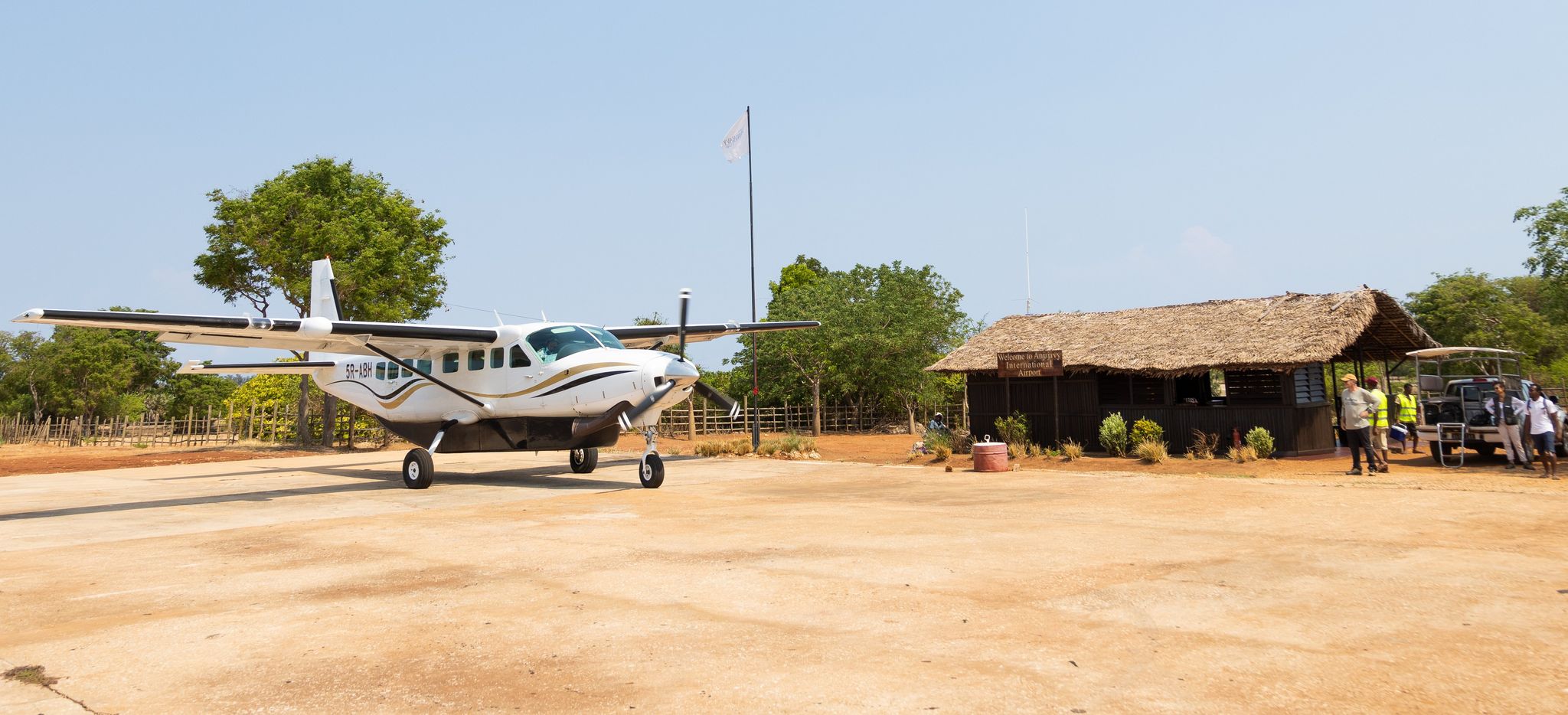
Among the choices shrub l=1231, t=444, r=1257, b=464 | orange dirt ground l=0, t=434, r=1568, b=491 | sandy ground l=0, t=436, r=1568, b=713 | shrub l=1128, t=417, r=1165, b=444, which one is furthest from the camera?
shrub l=1128, t=417, r=1165, b=444

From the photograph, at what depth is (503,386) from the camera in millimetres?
16344

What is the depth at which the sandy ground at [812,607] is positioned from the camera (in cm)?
392

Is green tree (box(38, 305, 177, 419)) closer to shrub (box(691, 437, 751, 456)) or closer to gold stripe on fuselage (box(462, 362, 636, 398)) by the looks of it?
shrub (box(691, 437, 751, 456))

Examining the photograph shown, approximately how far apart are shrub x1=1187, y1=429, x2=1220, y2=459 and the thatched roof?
1.59 m

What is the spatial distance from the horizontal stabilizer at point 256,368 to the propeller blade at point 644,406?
9.69 m

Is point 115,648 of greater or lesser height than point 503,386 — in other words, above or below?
below

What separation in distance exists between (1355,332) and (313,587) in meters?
21.3

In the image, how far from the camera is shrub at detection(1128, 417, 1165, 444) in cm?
2105

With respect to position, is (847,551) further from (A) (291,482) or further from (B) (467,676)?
(A) (291,482)

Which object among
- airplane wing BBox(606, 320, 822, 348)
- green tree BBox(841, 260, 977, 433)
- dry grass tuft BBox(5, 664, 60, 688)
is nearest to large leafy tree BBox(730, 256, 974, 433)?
green tree BBox(841, 260, 977, 433)

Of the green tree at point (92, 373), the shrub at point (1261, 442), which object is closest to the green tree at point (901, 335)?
the shrub at point (1261, 442)

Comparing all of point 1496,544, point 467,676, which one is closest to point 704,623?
point 467,676

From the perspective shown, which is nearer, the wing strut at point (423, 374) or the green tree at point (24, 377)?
the wing strut at point (423, 374)

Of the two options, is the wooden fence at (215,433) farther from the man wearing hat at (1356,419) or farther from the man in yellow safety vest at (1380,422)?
the man in yellow safety vest at (1380,422)
